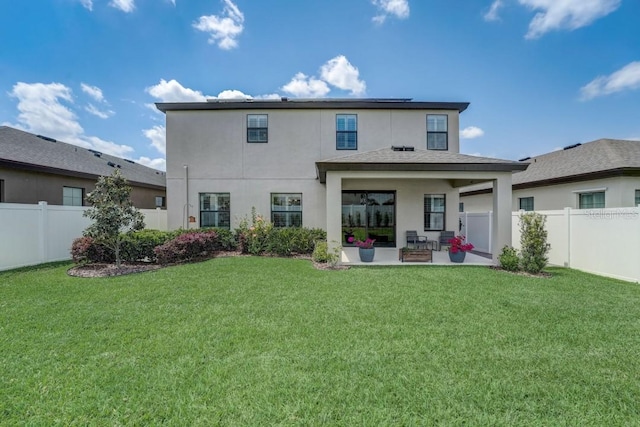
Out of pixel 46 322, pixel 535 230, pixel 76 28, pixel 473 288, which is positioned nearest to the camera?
pixel 46 322

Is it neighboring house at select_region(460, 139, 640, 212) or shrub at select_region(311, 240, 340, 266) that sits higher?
neighboring house at select_region(460, 139, 640, 212)

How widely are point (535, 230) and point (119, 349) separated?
32.9ft

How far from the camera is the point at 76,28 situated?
10523 mm

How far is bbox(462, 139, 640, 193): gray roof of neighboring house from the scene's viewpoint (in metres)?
10.9

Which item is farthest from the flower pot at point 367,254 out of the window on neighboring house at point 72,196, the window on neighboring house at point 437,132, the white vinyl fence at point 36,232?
the window on neighboring house at point 72,196

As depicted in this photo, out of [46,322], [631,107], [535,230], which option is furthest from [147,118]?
[631,107]

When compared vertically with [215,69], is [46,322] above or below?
below

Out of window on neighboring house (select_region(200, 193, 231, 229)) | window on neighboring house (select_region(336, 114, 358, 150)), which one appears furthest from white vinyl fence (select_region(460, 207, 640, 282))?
window on neighboring house (select_region(200, 193, 231, 229))

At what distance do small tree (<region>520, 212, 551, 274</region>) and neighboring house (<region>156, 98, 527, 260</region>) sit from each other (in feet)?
13.8

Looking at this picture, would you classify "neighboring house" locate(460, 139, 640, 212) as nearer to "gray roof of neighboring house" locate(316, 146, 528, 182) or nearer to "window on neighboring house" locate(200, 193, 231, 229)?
"gray roof of neighboring house" locate(316, 146, 528, 182)

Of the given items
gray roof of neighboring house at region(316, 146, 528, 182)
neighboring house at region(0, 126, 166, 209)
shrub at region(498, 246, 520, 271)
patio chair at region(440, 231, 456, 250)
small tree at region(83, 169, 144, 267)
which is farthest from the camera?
patio chair at region(440, 231, 456, 250)

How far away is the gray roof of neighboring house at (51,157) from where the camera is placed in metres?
10.6

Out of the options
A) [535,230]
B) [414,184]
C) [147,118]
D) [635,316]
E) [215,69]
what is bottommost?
[635,316]

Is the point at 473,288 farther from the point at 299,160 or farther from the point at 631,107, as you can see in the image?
the point at 631,107
